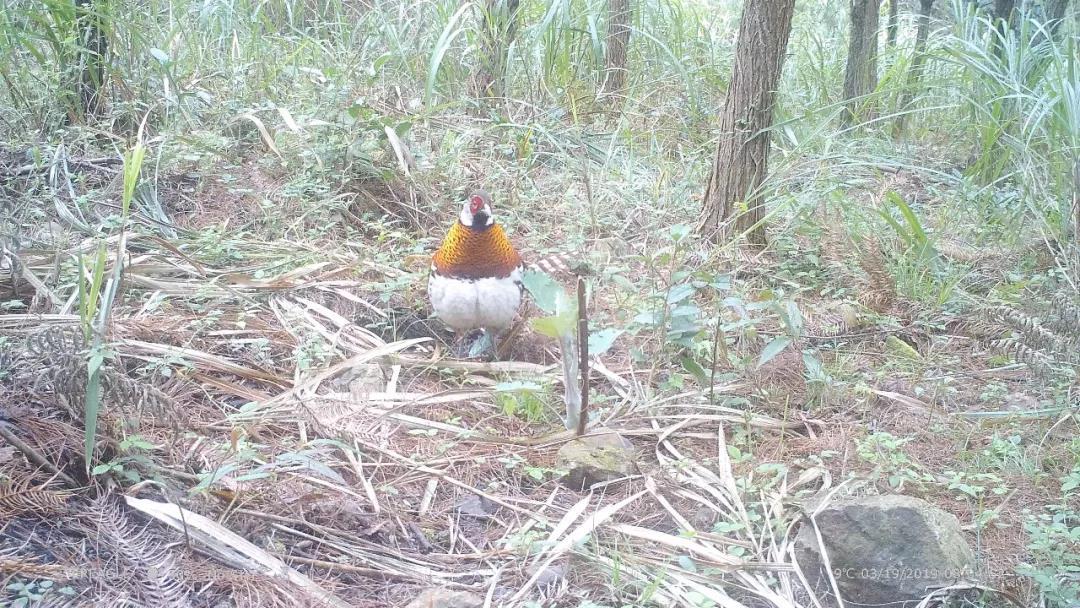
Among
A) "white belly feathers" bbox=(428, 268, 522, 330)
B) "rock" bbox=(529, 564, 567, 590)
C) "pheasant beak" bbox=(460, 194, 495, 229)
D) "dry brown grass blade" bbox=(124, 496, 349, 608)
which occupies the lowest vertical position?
"rock" bbox=(529, 564, 567, 590)

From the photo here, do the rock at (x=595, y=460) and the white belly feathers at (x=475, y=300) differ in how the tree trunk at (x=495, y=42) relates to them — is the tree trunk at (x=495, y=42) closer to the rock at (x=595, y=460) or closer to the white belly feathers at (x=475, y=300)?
the white belly feathers at (x=475, y=300)

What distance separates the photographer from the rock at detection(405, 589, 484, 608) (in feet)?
6.54

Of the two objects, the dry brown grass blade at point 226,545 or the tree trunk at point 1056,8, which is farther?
the tree trunk at point 1056,8

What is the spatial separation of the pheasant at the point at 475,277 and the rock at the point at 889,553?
5.03 ft

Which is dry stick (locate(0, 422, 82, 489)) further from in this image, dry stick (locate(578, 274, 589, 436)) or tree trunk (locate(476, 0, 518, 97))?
tree trunk (locate(476, 0, 518, 97))

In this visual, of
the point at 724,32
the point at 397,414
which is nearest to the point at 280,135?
the point at 397,414

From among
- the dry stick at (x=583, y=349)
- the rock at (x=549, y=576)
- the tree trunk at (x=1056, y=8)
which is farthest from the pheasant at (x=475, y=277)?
the tree trunk at (x=1056, y=8)

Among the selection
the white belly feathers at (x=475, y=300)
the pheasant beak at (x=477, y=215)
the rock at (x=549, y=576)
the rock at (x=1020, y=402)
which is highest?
the pheasant beak at (x=477, y=215)

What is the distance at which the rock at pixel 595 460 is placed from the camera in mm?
2514

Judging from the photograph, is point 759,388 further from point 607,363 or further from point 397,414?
point 397,414

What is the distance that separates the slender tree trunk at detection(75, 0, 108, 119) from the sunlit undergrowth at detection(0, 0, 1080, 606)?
6 cm

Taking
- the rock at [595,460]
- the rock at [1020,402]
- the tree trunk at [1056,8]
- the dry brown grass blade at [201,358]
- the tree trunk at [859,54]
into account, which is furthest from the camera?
the tree trunk at [859,54]

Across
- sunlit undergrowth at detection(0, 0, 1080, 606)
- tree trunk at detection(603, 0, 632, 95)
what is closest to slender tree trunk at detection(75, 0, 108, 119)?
sunlit undergrowth at detection(0, 0, 1080, 606)

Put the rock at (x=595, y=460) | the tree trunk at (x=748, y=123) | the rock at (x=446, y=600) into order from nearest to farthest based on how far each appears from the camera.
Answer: the rock at (x=446, y=600) → the rock at (x=595, y=460) → the tree trunk at (x=748, y=123)
